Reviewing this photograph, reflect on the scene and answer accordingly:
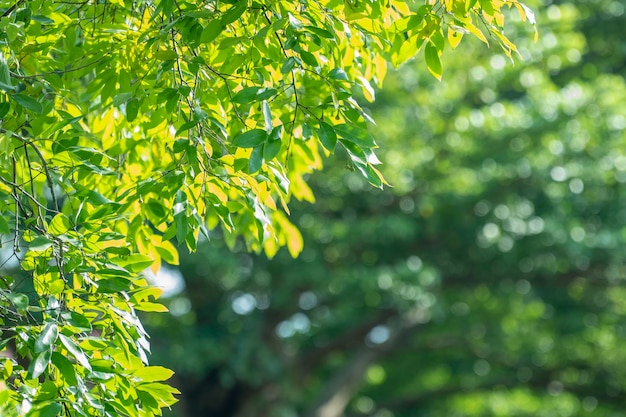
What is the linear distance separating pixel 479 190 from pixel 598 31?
13.1ft

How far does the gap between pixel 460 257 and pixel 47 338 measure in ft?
32.0

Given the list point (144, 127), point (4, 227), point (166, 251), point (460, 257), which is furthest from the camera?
point (460, 257)

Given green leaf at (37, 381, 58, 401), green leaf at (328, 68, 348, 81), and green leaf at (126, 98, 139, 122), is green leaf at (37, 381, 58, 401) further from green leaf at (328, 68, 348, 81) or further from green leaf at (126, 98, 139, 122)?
green leaf at (328, 68, 348, 81)

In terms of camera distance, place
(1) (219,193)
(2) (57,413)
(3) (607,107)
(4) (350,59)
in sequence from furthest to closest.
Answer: (3) (607,107), (4) (350,59), (1) (219,193), (2) (57,413)

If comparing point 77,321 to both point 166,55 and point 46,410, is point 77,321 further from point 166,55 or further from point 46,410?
point 166,55

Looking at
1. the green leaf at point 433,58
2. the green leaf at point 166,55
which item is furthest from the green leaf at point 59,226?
the green leaf at point 433,58

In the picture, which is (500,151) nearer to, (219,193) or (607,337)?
(607,337)

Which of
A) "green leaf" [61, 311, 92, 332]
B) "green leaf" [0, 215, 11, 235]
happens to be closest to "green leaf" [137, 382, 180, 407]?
"green leaf" [61, 311, 92, 332]

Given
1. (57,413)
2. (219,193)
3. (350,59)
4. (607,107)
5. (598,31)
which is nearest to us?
(57,413)

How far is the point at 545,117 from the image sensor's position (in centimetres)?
1061

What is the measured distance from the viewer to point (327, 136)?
104 inches

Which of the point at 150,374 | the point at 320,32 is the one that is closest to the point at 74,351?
the point at 150,374

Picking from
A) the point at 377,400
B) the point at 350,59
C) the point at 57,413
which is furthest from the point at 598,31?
the point at 57,413

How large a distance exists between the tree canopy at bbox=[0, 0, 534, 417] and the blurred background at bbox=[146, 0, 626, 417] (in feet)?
23.0
